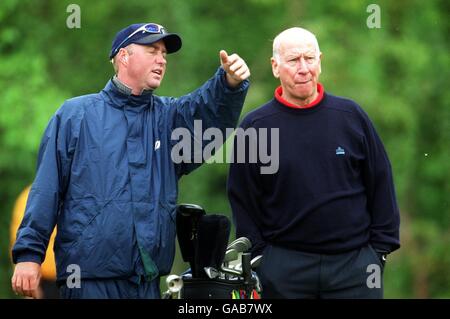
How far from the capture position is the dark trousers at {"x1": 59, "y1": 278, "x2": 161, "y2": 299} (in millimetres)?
6879

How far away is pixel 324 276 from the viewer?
7.21 metres

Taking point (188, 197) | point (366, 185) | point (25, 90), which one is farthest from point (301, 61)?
point (188, 197)

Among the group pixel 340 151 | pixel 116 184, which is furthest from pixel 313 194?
pixel 116 184

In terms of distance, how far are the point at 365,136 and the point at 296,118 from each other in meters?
0.46

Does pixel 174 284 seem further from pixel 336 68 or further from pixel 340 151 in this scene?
pixel 336 68

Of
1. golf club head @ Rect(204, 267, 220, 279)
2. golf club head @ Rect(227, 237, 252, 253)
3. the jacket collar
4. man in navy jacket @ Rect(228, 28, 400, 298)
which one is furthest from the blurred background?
golf club head @ Rect(204, 267, 220, 279)

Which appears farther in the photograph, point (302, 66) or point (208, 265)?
point (302, 66)

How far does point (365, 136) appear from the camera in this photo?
7.39 m

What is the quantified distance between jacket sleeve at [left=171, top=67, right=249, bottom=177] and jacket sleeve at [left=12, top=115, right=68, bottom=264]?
75cm

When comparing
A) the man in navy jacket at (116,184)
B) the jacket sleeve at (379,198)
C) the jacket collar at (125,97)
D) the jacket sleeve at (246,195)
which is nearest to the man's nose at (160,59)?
the man in navy jacket at (116,184)

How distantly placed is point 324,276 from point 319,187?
556 millimetres

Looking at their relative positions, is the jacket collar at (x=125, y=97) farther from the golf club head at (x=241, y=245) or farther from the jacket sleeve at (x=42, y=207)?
the golf club head at (x=241, y=245)
